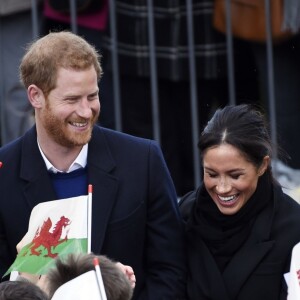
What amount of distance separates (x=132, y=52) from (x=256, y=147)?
7.44 ft

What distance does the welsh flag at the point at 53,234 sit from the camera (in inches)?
205

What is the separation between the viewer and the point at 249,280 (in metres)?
5.42

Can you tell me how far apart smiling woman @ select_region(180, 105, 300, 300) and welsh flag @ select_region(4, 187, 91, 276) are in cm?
52

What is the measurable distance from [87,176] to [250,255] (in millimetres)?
699

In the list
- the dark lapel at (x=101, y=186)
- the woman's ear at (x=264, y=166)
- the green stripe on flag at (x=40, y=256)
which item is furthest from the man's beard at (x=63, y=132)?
the woman's ear at (x=264, y=166)

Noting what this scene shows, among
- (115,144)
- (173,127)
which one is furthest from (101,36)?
(115,144)

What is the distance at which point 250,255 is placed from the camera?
214 inches

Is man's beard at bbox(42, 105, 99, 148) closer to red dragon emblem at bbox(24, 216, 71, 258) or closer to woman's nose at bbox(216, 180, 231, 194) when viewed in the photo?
red dragon emblem at bbox(24, 216, 71, 258)

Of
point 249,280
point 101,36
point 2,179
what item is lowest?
point 249,280

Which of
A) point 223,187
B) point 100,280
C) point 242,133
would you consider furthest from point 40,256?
point 242,133

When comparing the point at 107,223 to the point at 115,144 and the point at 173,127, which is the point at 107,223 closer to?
the point at 115,144

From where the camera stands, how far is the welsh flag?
5.21 m

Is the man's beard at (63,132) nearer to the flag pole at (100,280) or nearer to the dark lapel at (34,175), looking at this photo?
the dark lapel at (34,175)

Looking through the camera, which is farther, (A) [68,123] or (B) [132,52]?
(B) [132,52]
